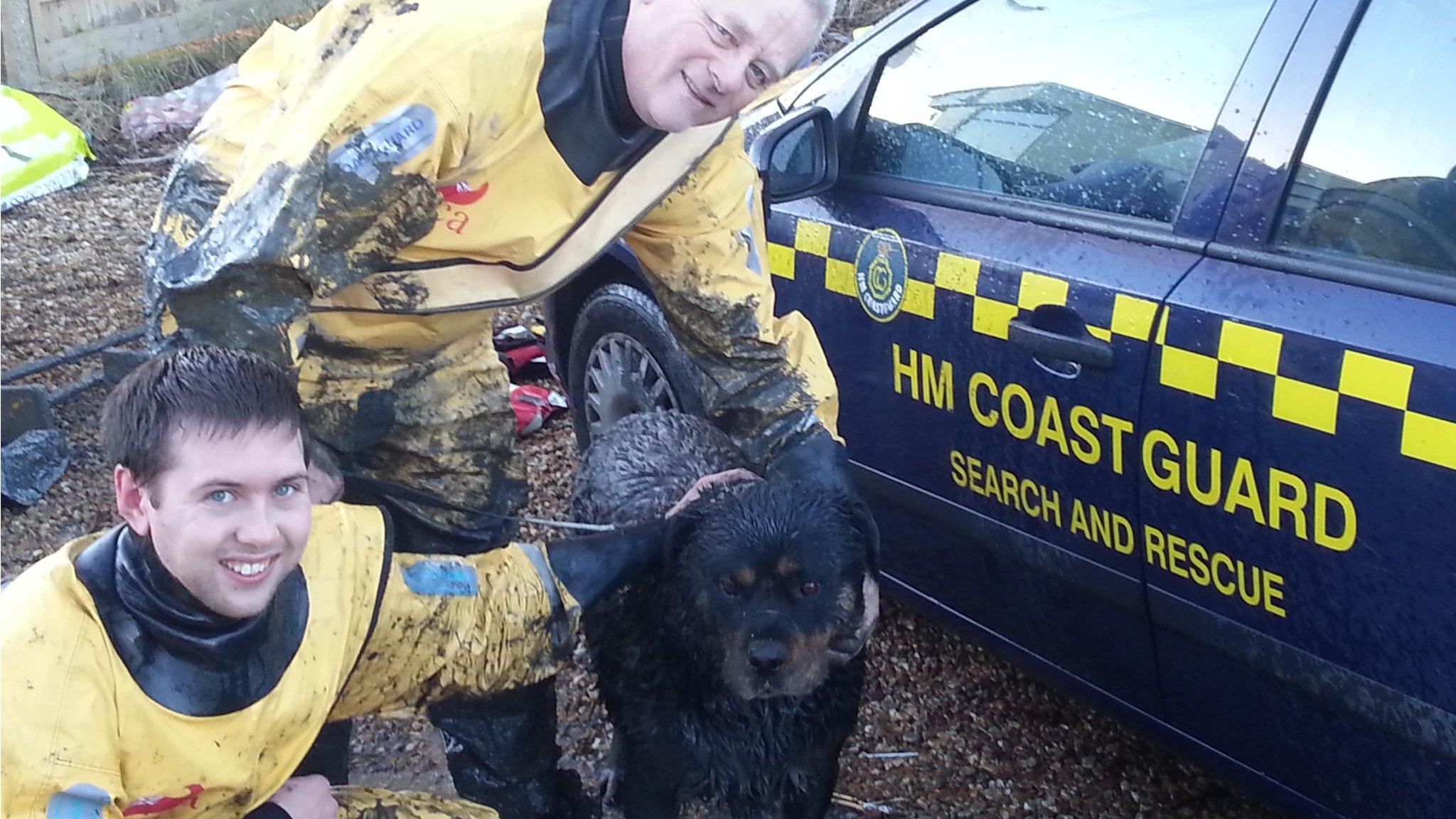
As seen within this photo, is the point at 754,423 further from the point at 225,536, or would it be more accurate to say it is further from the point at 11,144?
the point at 11,144

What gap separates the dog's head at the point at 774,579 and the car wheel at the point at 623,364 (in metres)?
1.17

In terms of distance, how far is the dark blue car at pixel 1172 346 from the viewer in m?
2.25

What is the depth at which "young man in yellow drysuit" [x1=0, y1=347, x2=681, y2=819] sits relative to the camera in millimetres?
1825

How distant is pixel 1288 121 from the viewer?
97.1 inches

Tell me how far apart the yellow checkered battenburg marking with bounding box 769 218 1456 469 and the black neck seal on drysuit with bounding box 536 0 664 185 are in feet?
3.05

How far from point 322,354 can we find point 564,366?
6.15ft

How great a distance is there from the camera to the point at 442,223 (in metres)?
2.39

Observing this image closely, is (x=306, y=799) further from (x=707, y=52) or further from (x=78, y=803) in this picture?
(x=707, y=52)

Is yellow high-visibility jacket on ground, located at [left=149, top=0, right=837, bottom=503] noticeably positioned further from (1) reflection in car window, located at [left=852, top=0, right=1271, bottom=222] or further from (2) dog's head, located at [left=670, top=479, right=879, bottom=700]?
(1) reflection in car window, located at [left=852, top=0, right=1271, bottom=222]

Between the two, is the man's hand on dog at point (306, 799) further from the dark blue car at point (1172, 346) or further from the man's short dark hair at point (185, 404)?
the dark blue car at point (1172, 346)

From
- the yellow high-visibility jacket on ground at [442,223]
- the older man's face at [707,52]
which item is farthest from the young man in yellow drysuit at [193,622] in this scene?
the older man's face at [707,52]

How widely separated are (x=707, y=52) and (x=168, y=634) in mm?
1298

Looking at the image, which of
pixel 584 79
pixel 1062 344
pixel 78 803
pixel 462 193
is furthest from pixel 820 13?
pixel 78 803

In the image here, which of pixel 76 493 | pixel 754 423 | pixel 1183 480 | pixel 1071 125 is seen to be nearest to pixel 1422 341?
pixel 1183 480
